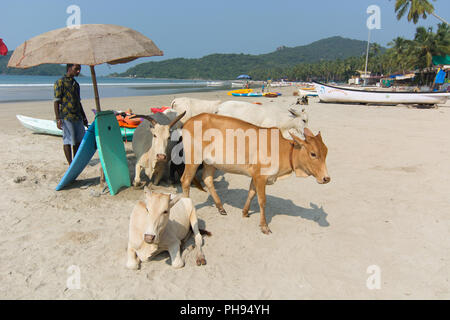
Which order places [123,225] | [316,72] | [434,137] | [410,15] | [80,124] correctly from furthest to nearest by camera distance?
[316,72], [410,15], [434,137], [80,124], [123,225]

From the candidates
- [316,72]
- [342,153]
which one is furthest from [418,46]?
[316,72]

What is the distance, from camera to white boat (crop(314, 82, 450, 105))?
781 inches

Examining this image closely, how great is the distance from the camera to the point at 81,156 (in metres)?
5.55

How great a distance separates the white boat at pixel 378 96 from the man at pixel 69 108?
782 inches

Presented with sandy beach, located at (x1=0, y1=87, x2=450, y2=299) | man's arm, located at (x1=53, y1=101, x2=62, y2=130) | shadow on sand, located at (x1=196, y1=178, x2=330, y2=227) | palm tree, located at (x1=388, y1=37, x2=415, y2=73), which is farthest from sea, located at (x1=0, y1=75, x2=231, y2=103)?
palm tree, located at (x1=388, y1=37, x2=415, y2=73)

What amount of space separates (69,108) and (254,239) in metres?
4.42

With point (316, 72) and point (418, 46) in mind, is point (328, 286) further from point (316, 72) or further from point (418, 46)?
point (316, 72)

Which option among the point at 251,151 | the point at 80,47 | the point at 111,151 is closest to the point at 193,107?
the point at 111,151

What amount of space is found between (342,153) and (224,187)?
422 cm

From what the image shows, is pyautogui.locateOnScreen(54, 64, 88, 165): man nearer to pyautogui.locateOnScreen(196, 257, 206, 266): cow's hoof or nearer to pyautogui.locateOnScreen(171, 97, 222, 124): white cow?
pyautogui.locateOnScreen(171, 97, 222, 124): white cow

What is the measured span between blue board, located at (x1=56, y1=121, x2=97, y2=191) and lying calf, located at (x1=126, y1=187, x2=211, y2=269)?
254 centimetres

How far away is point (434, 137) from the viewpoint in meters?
10.7

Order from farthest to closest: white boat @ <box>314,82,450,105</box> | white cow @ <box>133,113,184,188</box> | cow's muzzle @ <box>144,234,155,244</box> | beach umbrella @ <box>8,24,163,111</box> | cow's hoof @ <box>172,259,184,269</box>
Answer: white boat @ <box>314,82,450,105</box>
white cow @ <box>133,113,184,188</box>
beach umbrella @ <box>8,24,163,111</box>
cow's hoof @ <box>172,259,184,269</box>
cow's muzzle @ <box>144,234,155,244</box>

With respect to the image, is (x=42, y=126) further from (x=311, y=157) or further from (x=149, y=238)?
(x=311, y=157)
